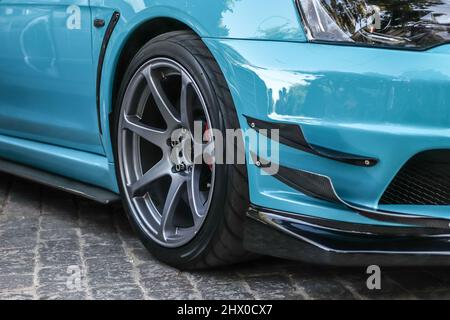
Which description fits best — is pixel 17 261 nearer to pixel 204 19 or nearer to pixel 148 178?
pixel 148 178

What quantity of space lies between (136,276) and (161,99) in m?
0.76

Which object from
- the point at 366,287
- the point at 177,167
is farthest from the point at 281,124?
the point at 366,287

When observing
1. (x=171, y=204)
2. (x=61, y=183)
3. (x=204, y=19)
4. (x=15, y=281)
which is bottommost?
(x=15, y=281)

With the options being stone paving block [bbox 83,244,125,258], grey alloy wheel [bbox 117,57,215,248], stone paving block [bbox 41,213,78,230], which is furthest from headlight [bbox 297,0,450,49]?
stone paving block [bbox 41,213,78,230]

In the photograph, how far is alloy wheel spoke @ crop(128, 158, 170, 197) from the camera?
3408 millimetres

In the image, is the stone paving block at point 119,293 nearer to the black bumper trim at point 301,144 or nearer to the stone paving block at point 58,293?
the stone paving block at point 58,293

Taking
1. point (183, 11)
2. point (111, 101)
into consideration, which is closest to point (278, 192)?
point (183, 11)

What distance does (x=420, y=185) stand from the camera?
2775mm

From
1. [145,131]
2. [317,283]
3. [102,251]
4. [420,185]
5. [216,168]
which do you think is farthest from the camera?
[102,251]

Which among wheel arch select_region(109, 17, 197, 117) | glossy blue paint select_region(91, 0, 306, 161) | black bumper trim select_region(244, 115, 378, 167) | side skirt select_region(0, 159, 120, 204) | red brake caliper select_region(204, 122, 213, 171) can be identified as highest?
glossy blue paint select_region(91, 0, 306, 161)

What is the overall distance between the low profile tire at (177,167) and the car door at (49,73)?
261 millimetres

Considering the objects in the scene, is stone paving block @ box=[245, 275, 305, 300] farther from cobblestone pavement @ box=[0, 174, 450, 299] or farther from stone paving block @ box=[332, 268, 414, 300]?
stone paving block @ box=[332, 268, 414, 300]

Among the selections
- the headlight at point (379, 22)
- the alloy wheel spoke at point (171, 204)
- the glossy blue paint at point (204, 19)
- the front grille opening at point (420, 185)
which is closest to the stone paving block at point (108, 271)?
the alloy wheel spoke at point (171, 204)
